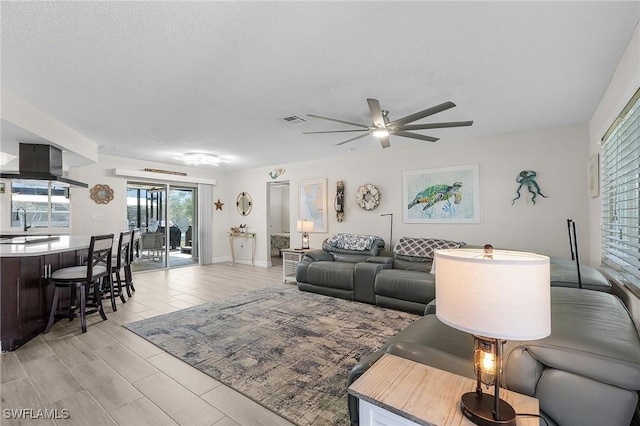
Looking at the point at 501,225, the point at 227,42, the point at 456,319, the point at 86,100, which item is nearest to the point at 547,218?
the point at 501,225

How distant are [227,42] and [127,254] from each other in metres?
3.78

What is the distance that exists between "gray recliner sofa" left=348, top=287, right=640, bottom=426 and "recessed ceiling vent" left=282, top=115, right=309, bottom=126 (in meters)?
2.89

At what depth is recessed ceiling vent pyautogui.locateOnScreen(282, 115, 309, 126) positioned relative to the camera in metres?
3.55

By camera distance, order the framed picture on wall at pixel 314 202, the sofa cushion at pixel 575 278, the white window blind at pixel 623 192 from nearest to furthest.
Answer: the white window blind at pixel 623 192 → the sofa cushion at pixel 575 278 → the framed picture on wall at pixel 314 202

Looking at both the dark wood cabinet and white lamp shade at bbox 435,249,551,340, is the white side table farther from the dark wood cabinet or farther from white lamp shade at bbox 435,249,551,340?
white lamp shade at bbox 435,249,551,340

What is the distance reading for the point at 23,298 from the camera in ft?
9.64

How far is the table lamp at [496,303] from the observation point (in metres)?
0.89

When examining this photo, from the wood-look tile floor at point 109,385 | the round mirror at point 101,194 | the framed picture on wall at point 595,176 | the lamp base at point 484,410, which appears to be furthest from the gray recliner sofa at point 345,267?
the round mirror at point 101,194

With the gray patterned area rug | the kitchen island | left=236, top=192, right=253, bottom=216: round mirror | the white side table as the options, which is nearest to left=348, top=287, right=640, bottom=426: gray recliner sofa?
the gray patterned area rug

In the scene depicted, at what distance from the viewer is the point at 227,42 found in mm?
2016

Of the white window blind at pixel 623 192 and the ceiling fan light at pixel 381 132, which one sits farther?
the ceiling fan light at pixel 381 132

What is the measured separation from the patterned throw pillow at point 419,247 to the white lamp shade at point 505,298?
3.59 meters

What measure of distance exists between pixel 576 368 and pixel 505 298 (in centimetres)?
52

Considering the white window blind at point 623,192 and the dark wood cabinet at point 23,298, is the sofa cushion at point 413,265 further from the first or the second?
the dark wood cabinet at point 23,298
